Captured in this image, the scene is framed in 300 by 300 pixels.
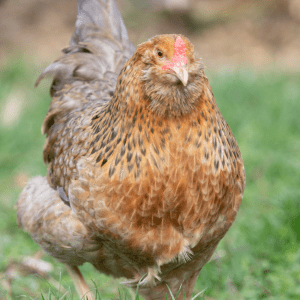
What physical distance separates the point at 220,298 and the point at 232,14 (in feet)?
25.2

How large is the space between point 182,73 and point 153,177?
1.68 feet

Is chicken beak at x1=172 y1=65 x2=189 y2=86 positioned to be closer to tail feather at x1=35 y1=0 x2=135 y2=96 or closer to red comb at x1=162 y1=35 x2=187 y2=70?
red comb at x1=162 y1=35 x2=187 y2=70

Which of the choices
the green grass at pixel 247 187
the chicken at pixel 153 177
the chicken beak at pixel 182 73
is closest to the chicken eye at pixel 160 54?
the chicken at pixel 153 177

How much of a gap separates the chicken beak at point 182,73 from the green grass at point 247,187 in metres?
1.41

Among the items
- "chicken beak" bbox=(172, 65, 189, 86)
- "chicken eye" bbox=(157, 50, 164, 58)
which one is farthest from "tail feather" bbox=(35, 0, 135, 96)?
"chicken beak" bbox=(172, 65, 189, 86)

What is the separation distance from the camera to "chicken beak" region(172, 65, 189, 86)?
186 cm

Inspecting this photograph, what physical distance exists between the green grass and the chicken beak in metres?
1.41

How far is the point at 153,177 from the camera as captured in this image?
2.06m

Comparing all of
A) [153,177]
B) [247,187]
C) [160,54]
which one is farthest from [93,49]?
[247,187]

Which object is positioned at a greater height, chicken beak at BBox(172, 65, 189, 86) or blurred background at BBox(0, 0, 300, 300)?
chicken beak at BBox(172, 65, 189, 86)

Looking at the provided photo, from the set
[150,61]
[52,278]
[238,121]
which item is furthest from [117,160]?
[238,121]

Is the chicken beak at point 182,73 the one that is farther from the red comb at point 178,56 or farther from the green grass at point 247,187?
the green grass at point 247,187

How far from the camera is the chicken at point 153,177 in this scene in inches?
80.0

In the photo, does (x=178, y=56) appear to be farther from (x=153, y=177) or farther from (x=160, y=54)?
(x=153, y=177)
